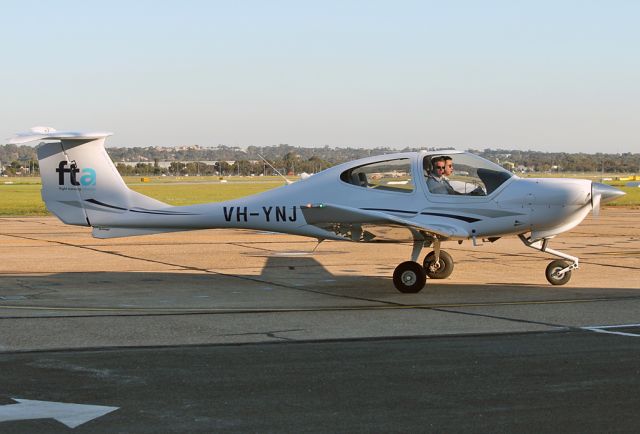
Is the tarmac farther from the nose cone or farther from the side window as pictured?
the side window

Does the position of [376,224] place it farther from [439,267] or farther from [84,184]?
[84,184]

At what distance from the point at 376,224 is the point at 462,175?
5.75 ft

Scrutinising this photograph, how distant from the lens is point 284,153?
31.7 metres

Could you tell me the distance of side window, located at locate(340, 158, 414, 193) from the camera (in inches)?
597

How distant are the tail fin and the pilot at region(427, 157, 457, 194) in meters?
4.62

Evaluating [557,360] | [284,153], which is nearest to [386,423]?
[557,360]

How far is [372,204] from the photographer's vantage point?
1523cm

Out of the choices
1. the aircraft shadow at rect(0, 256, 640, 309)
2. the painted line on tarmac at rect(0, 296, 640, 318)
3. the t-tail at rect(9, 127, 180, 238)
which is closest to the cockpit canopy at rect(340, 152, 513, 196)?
the aircraft shadow at rect(0, 256, 640, 309)

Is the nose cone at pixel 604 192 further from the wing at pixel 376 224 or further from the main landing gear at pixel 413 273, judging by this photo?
the main landing gear at pixel 413 273

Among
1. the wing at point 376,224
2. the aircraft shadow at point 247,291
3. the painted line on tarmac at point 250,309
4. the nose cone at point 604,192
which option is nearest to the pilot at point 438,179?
the wing at point 376,224

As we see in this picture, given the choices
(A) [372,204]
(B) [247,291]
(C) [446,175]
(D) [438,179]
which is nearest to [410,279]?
(A) [372,204]

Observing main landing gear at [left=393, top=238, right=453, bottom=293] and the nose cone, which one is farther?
the nose cone

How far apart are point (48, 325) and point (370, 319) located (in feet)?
12.8

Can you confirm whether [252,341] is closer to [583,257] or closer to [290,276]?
[290,276]
